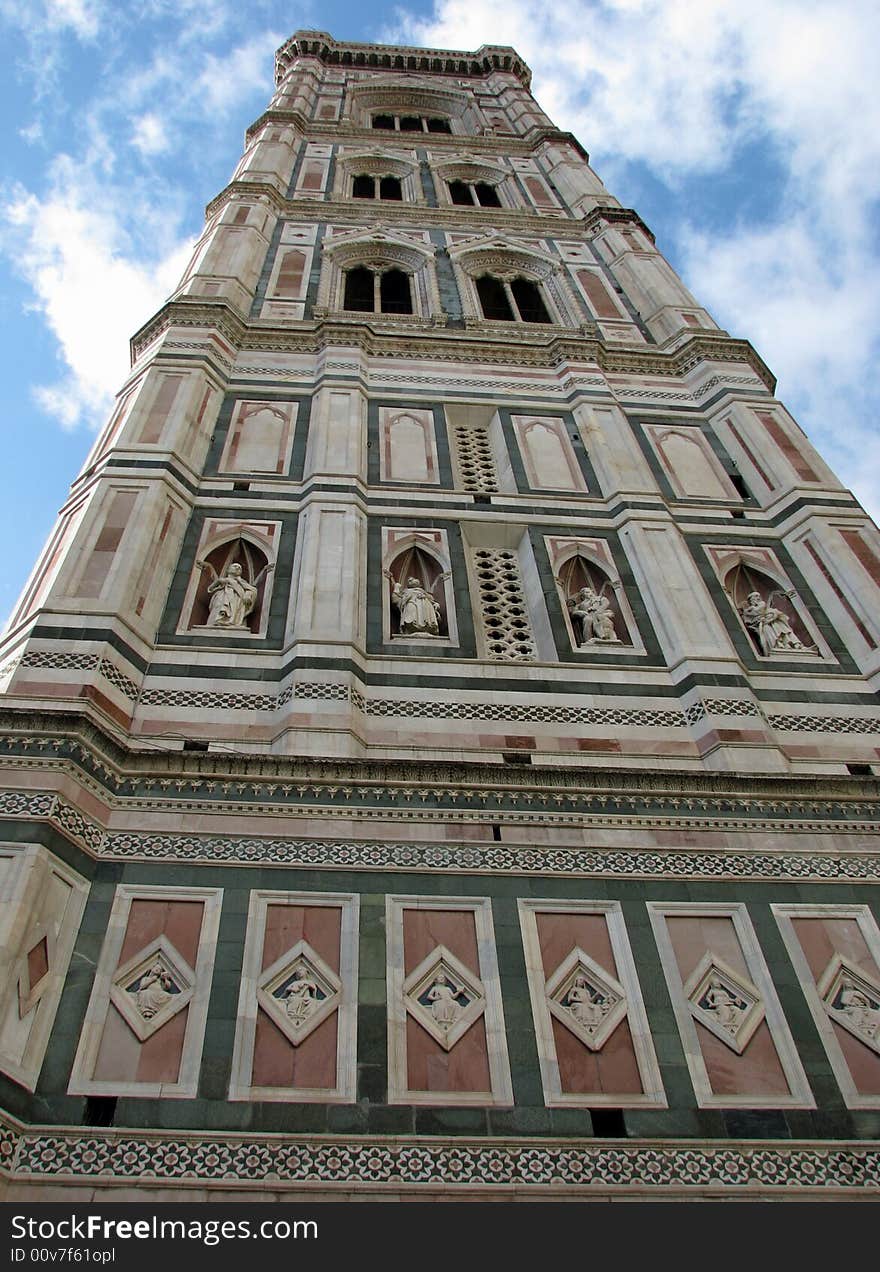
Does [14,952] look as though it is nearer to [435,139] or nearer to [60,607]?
[60,607]

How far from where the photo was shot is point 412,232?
15.9m

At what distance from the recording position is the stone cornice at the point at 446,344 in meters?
11.8

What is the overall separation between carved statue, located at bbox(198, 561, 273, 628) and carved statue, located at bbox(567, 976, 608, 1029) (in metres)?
3.51

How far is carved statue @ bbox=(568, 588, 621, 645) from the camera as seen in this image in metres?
7.95

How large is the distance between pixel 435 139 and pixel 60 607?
16.4 meters

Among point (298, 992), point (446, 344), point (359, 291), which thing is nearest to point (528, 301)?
point (359, 291)

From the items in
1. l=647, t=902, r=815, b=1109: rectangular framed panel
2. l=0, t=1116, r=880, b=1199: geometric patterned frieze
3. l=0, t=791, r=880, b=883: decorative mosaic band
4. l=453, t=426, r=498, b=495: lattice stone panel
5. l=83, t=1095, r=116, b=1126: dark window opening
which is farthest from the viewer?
l=453, t=426, r=498, b=495: lattice stone panel

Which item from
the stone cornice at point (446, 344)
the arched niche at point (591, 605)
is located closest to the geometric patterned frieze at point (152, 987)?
the arched niche at point (591, 605)

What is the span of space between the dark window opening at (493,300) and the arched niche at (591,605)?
17.8ft

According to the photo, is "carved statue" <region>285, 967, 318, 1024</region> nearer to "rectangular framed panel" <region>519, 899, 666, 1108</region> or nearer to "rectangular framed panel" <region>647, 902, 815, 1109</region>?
"rectangular framed panel" <region>519, 899, 666, 1108</region>

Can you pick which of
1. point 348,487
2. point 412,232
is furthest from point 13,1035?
point 412,232

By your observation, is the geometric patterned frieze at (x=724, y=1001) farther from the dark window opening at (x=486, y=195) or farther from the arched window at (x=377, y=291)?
the dark window opening at (x=486, y=195)

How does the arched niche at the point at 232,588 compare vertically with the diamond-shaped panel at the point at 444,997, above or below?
above

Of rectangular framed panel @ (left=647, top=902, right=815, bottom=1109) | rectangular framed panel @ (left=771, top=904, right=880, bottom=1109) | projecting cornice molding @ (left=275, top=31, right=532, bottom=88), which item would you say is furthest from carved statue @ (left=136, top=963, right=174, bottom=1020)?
projecting cornice molding @ (left=275, top=31, right=532, bottom=88)
